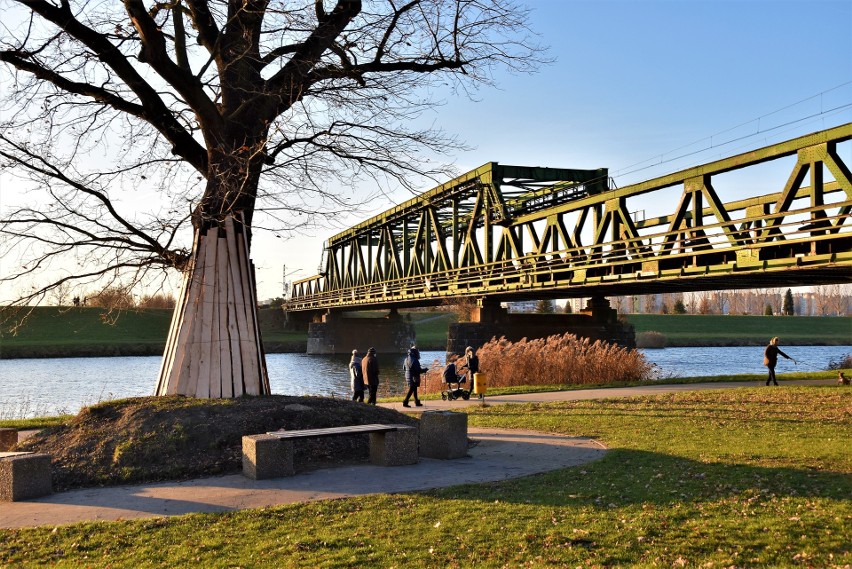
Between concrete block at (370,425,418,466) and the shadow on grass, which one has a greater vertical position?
concrete block at (370,425,418,466)

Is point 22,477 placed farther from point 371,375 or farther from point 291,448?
point 371,375

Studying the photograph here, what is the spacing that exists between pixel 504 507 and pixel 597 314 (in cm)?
2761

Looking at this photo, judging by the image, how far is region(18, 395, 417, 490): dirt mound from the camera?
31.6 ft

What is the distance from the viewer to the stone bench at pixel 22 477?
856 cm

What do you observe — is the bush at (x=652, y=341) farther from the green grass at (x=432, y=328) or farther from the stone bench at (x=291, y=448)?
the stone bench at (x=291, y=448)

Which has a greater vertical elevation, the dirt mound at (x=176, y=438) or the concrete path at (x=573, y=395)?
the dirt mound at (x=176, y=438)

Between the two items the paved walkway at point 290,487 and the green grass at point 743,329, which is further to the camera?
the green grass at point 743,329

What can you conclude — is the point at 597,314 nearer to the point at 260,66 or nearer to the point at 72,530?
the point at 260,66

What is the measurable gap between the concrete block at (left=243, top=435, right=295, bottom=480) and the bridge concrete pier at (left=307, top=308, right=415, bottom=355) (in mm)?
60269

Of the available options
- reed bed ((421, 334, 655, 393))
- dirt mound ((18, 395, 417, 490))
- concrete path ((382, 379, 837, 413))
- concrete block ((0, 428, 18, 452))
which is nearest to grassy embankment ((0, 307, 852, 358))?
reed bed ((421, 334, 655, 393))

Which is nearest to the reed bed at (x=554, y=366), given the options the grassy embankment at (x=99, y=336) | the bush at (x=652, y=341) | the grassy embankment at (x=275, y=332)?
the grassy embankment at (x=99, y=336)

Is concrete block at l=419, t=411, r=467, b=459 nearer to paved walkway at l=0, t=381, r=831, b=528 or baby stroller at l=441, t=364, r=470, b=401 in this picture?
paved walkway at l=0, t=381, r=831, b=528

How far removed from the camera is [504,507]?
775cm

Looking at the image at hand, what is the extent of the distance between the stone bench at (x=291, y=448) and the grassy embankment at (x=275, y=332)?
1988 inches
